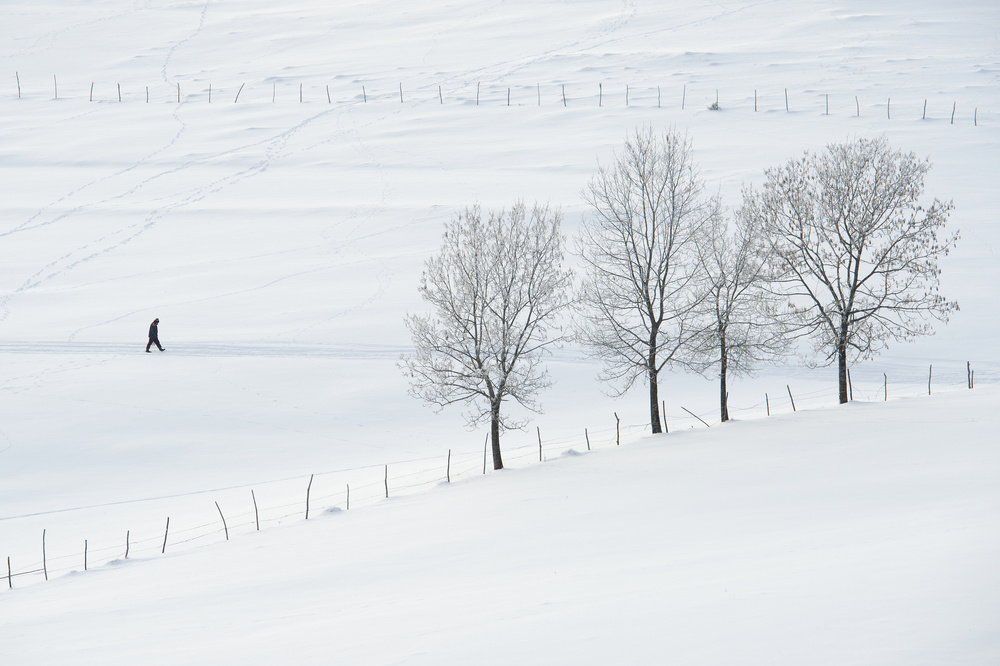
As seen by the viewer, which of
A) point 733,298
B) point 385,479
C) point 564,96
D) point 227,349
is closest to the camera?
point 385,479

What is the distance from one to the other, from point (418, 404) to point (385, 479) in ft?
27.2

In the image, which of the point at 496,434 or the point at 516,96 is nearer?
the point at 496,434

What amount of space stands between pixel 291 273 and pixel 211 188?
514 inches

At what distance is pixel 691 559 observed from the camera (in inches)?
423

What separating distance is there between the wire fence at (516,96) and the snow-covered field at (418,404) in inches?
17.6

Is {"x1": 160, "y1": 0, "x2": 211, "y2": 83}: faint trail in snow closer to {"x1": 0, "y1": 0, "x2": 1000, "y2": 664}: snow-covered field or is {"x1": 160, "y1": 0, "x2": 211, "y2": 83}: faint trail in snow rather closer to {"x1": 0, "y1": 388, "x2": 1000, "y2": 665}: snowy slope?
{"x1": 0, "y1": 0, "x2": 1000, "y2": 664}: snow-covered field

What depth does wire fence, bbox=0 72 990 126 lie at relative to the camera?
53.3 meters

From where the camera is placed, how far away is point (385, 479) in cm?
1975

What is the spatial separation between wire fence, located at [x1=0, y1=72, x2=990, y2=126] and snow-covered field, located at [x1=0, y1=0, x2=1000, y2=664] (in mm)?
447

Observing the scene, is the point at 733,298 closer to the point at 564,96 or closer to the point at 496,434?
the point at 496,434

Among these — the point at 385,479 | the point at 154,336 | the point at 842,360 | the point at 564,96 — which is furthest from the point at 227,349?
the point at 564,96

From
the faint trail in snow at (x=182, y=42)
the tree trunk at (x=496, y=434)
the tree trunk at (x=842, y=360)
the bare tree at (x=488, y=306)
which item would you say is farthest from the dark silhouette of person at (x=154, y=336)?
the faint trail in snow at (x=182, y=42)

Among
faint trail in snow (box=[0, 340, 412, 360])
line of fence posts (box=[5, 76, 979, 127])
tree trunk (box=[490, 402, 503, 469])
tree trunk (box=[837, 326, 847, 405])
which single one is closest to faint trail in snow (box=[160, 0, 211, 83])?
line of fence posts (box=[5, 76, 979, 127])

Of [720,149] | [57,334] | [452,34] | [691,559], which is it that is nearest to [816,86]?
[720,149]
